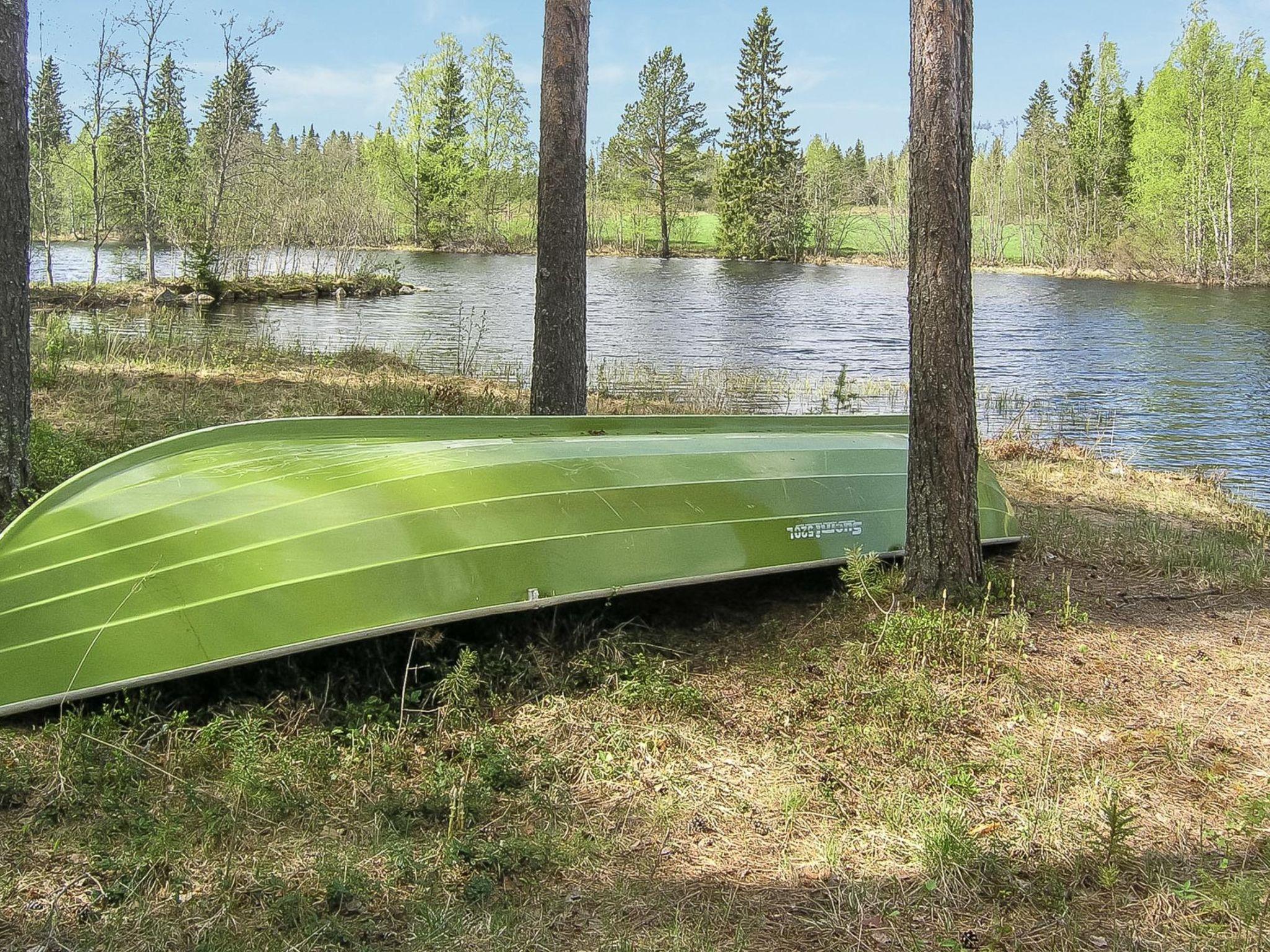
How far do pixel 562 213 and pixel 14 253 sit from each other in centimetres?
312

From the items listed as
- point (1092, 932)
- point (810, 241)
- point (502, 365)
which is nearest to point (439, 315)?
point (502, 365)

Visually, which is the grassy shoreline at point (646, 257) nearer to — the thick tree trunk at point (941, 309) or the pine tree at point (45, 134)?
the pine tree at point (45, 134)

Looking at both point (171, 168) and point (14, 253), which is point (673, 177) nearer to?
point (171, 168)

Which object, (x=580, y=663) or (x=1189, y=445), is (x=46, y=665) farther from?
(x=1189, y=445)

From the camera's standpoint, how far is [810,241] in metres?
62.2

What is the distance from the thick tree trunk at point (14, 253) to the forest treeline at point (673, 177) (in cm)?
1786

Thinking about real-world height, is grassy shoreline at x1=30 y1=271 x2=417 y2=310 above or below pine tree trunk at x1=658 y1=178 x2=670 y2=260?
below

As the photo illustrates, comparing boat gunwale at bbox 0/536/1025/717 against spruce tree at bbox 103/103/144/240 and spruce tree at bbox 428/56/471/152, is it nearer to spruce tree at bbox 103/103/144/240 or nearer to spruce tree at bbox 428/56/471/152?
spruce tree at bbox 103/103/144/240

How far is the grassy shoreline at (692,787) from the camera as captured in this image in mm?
2453

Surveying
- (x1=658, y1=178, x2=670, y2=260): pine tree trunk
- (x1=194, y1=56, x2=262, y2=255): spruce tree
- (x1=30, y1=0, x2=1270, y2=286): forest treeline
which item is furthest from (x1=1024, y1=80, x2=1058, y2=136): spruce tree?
(x1=194, y1=56, x2=262, y2=255): spruce tree

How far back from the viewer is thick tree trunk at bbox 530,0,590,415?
638cm

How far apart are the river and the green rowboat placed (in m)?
6.77

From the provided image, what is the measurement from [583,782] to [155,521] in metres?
1.82

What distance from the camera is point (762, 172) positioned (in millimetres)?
60812
